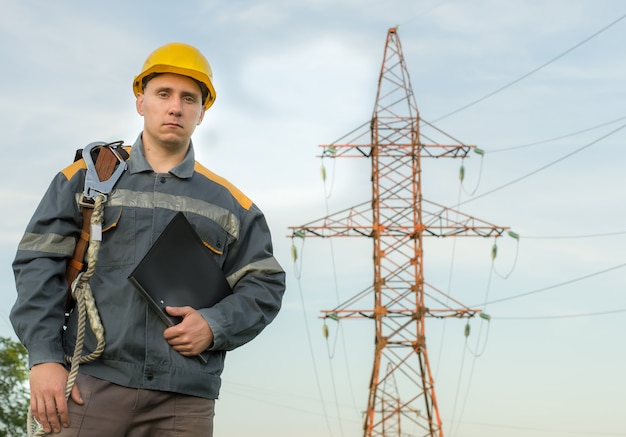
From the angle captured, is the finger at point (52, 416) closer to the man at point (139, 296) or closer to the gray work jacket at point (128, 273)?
the man at point (139, 296)

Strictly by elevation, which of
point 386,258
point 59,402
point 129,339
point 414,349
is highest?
point 386,258

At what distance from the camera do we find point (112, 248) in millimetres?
3316

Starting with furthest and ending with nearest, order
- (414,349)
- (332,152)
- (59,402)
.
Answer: (332,152) → (414,349) → (59,402)

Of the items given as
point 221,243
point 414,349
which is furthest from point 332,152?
point 221,243

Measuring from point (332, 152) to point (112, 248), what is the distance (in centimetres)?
2311

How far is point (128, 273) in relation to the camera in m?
3.29

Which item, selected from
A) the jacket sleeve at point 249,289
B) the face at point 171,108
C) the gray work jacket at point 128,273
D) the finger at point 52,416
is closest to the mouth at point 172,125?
the face at point 171,108

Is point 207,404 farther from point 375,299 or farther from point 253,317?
point 375,299

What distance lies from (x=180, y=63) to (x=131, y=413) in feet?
3.86

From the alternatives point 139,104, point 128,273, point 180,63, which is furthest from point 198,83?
point 128,273

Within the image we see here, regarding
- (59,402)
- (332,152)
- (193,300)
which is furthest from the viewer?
(332,152)

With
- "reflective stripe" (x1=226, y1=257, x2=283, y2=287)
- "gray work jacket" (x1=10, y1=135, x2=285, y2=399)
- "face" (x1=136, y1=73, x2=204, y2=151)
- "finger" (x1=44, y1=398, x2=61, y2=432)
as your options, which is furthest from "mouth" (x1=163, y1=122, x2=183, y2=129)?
"finger" (x1=44, y1=398, x2=61, y2=432)

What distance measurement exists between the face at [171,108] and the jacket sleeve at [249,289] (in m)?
0.40

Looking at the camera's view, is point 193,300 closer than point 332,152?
Yes
